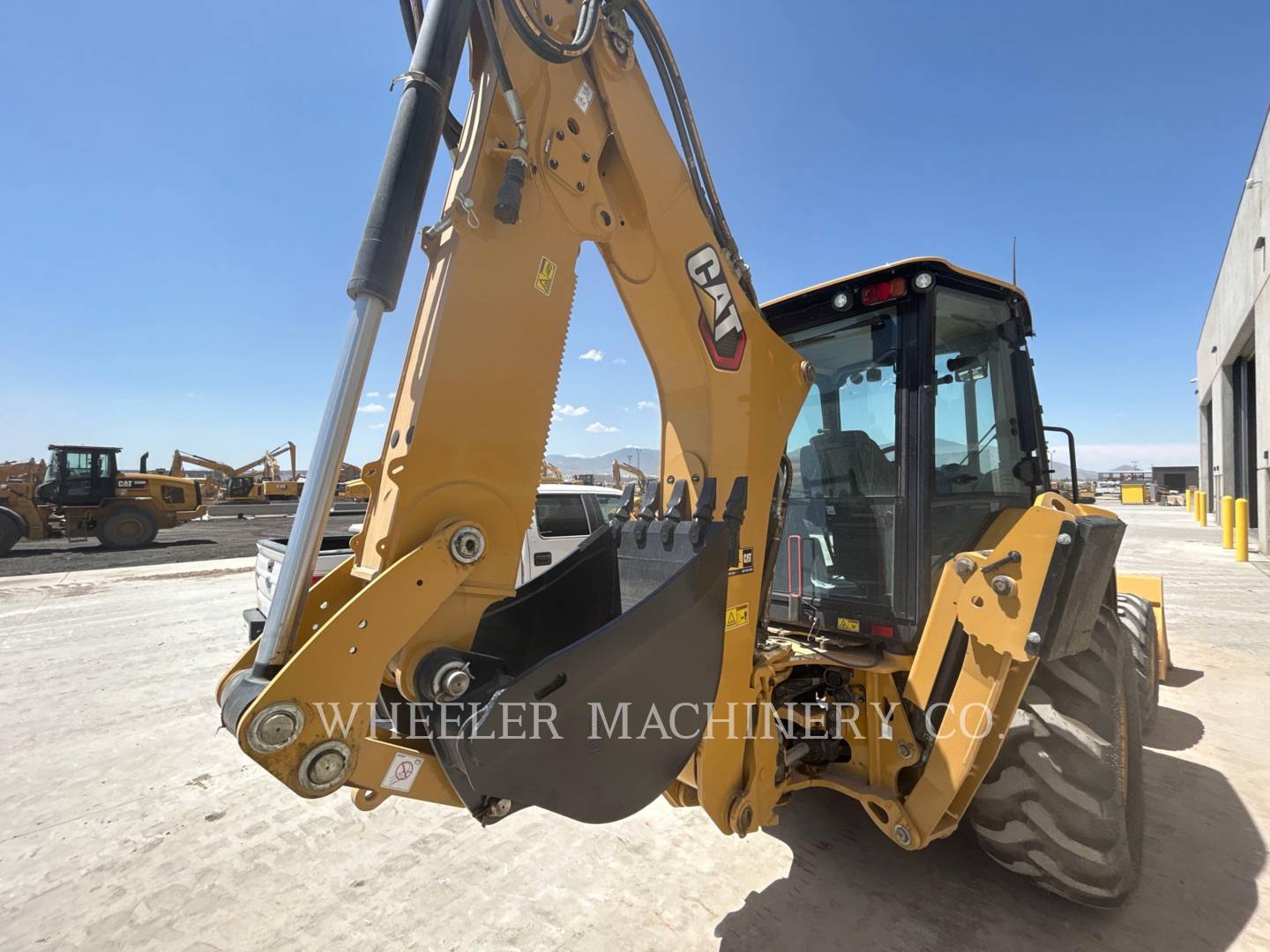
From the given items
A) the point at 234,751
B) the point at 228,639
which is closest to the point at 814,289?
the point at 234,751

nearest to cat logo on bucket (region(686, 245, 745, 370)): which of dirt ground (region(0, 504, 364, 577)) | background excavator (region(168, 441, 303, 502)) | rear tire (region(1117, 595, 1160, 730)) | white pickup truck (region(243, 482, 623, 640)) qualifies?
rear tire (region(1117, 595, 1160, 730))

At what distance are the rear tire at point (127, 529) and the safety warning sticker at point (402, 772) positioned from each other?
67.8 ft

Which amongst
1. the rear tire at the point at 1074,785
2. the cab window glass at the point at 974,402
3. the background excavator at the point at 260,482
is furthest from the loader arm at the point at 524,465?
the background excavator at the point at 260,482

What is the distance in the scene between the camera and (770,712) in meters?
2.42

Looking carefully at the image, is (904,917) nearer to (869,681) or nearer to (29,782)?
(869,681)

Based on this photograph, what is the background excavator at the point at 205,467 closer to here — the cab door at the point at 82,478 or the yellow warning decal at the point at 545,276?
the cab door at the point at 82,478

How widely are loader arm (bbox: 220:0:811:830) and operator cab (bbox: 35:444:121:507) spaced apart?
20.8m

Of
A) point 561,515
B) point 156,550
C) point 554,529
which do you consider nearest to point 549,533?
point 554,529

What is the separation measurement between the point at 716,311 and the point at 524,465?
90 cm

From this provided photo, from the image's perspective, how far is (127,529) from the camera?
17.7m

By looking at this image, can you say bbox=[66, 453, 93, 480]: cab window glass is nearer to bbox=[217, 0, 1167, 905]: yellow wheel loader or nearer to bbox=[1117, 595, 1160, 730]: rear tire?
bbox=[217, 0, 1167, 905]: yellow wheel loader

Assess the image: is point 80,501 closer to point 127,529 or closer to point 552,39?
point 127,529

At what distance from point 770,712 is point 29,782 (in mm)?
4279

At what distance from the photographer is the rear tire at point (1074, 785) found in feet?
7.95
